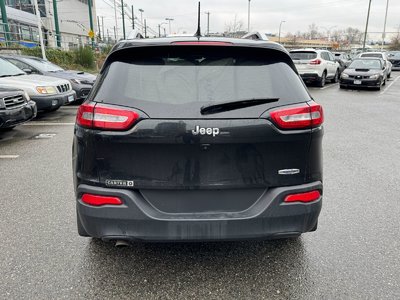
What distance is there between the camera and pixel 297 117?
2.17 meters

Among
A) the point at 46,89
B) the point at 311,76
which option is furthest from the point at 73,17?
the point at 46,89

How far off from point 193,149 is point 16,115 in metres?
5.57

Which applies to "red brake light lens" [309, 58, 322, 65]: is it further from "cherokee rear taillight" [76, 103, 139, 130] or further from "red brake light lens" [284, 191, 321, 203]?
"cherokee rear taillight" [76, 103, 139, 130]

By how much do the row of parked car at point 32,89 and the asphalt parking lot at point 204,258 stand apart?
2.43m

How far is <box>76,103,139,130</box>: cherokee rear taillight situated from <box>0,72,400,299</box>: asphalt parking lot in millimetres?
1206

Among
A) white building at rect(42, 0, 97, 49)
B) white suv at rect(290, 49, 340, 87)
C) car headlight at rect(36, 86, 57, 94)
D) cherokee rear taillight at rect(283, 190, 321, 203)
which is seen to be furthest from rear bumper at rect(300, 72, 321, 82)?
white building at rect(42, 0, 97, 49)

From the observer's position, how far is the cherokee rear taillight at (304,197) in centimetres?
222

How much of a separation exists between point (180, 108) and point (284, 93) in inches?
27.8

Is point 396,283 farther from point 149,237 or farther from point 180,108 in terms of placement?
point 180,108

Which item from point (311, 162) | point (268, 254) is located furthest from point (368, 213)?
point (311, 162)

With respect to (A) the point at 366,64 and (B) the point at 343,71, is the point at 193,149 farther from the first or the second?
(A) the point at 366,64

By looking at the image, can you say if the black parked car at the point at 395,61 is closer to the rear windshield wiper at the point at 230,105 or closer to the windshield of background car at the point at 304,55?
the windshield of background car at the point at 304,55

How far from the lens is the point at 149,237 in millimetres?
2217

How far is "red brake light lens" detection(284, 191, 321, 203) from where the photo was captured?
7.29ft
